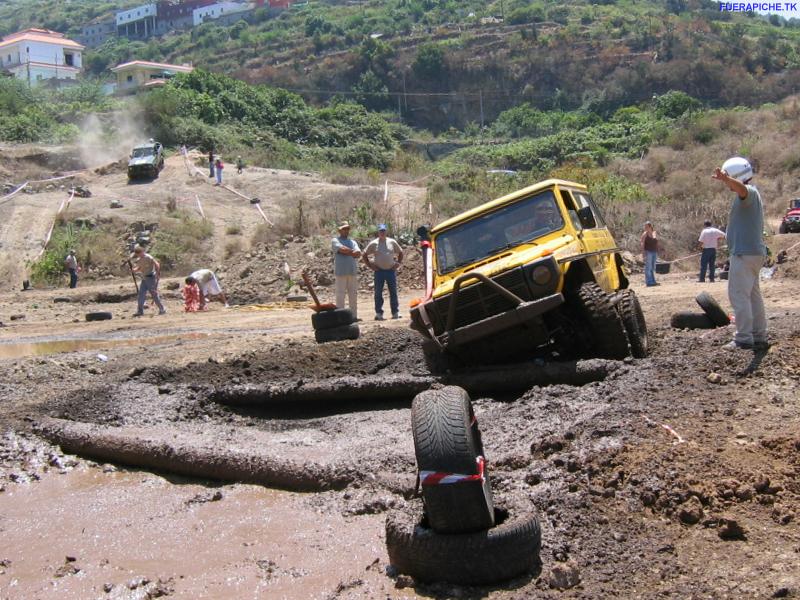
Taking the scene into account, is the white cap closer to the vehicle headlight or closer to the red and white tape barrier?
the vehicle headlight

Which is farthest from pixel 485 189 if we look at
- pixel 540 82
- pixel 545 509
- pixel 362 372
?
pixel 540 82

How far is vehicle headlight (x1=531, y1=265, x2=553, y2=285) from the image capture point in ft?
28.5

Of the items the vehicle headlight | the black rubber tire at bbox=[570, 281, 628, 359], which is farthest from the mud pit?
the vehicle headlight

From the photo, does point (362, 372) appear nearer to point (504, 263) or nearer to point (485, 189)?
point (504, 263)

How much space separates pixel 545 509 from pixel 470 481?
871 millimetres

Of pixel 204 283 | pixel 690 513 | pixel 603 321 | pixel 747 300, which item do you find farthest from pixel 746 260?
pixel 204 283

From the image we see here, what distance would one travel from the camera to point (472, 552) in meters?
4.43

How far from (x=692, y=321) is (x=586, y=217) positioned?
6.55 feet

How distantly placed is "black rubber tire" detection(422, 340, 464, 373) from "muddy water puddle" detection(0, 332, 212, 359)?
6.23 metres

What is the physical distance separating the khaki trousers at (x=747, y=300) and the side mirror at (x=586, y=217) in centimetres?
187

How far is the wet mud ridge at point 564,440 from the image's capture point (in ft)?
14.9

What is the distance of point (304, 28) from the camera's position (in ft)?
384

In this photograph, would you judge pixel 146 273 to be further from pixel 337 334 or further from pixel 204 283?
pixel 337 334

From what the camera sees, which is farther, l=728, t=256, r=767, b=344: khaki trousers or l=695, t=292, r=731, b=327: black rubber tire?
l=695, t=292, r=731, b=327: black rubber tire
